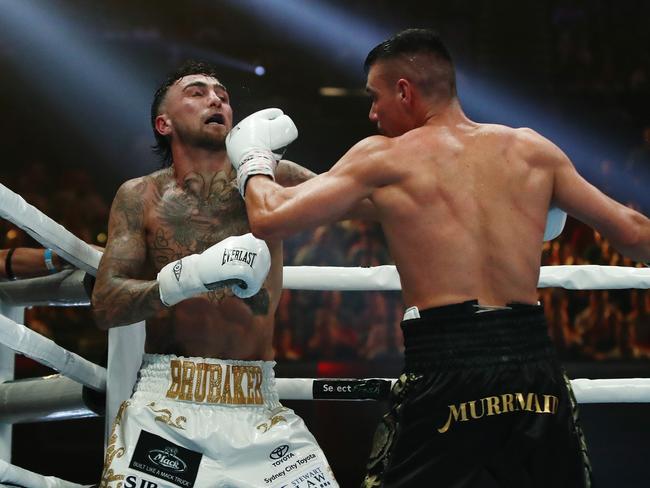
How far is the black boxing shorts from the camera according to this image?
1.58 meters

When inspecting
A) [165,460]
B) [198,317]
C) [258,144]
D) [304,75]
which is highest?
[304,75]

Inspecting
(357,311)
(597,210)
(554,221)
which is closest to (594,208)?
(597,210)

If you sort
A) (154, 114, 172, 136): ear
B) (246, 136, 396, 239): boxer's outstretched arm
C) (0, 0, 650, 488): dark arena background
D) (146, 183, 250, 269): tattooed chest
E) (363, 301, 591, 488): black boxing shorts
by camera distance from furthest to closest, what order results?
1. (0, 0, 650, 488): dark arena background
2. (154, 114, 172, 136): ear
3. (146, 183, 250, 269): tattooed chest
4. (246, 136, 396, 239): boxer's outstretched arm
5. (363, 301, 591, 488): black boxing shorts

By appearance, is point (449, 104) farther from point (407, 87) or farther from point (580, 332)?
point (580, 332)

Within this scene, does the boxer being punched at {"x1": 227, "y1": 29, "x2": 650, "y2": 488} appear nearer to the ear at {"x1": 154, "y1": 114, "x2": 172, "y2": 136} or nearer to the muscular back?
the muscular back

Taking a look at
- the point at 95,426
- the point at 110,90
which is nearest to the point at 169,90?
the point at 95,426

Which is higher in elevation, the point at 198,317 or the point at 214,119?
the point at 214,119

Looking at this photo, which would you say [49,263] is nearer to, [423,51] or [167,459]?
[167,459]

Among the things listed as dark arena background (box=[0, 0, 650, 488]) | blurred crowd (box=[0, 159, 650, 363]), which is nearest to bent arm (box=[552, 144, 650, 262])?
blurred crowd (box=[0, 159, 650, 363])

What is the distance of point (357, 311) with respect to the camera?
655 cm

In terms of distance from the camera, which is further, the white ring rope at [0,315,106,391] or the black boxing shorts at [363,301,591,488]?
the white ring rope at [0,315,106,391]

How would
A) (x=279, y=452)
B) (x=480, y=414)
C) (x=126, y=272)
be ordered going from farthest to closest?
(x=126, y=272), (x=279, y=452), (x=480, y=414)

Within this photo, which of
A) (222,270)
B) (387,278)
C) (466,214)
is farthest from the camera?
(387,278)

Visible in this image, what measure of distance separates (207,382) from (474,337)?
0.65m
